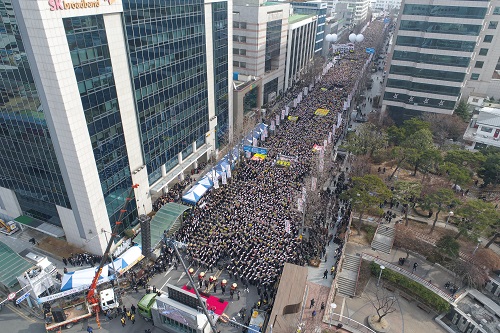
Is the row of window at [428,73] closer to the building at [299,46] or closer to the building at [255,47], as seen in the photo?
the building at [255,47]

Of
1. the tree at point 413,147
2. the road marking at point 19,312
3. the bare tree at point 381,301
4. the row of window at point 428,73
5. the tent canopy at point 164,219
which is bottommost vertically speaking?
the bare tree at point 381,301

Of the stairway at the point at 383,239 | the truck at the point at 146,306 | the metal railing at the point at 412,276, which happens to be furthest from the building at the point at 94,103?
the stairway at the point at 383,239

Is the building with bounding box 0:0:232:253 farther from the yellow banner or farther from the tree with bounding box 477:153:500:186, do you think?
the tree with bounding box 477:153:500:186

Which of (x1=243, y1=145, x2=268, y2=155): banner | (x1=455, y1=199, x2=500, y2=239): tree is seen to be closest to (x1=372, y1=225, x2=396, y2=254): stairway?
(x1=455, y1=199, x2=500, y2=239): tree

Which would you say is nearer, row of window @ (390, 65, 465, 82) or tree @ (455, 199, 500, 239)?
tree @ (455, 199, 500, 239)

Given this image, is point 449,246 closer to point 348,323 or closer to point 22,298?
point 348,323

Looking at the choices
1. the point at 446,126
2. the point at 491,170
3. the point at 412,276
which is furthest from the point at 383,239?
the point at 446,126

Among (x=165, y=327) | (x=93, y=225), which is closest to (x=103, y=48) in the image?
(x=93, y=225)
